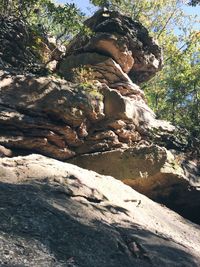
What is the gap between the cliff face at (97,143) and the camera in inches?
303

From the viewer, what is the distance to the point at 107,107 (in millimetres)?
14367

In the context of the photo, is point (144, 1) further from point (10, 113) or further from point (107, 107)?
point (10, 113)

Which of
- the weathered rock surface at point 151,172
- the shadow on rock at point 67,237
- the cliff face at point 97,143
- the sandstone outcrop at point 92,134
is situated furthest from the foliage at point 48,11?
the shadow on rock at point 67,237

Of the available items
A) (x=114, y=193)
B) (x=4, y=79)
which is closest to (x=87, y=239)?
(x=114, y=193)

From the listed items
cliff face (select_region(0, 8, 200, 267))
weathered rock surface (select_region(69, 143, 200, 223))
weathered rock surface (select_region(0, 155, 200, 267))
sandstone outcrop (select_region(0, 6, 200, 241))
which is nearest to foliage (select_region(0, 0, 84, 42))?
cliff face (select_region(0, 8, 200, 267))

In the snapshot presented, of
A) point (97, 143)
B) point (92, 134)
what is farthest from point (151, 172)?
point (92, 134)

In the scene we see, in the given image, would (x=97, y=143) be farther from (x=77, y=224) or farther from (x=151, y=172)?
(x=77, y=224)

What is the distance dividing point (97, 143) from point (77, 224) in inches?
266

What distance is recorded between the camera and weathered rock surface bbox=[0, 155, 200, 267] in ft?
19.4

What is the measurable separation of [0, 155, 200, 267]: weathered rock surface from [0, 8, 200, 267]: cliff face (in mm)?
33

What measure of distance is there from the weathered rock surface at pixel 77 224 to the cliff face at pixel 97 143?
0.03 m

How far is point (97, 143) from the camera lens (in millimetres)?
13695

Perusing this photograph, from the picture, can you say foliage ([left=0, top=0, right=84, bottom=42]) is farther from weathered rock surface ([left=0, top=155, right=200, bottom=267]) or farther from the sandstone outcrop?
weathered rock surface ([left=0, top=155, right=200, bottom=267])

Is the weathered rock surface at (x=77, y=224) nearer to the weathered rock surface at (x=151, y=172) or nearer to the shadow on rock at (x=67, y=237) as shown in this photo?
the shadow on rock at (x=67, y=237)
